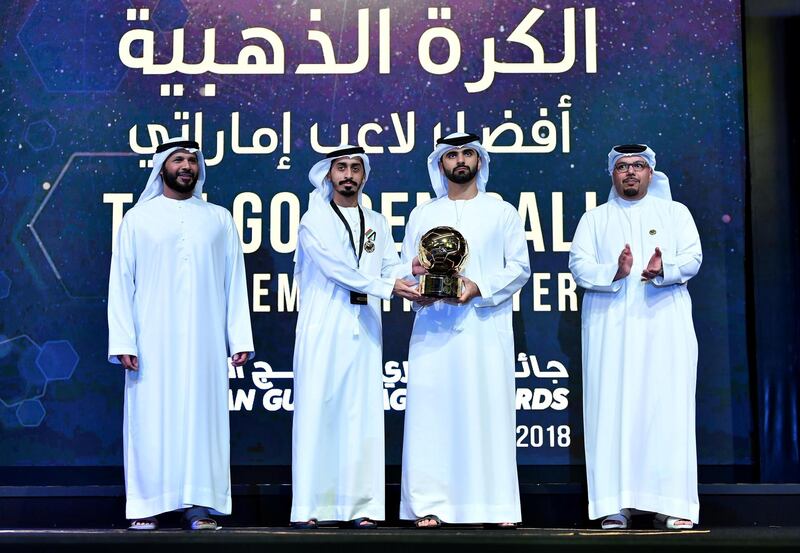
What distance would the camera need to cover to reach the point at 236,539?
344cm

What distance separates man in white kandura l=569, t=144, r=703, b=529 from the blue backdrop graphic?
82cm

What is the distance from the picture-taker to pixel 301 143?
6.21 m

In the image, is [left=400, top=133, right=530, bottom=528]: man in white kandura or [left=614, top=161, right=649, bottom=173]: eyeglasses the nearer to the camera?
[left=400, top=133, right=530, bottom=528]: man in white kandura

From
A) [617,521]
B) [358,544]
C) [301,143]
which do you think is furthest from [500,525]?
[301,143]

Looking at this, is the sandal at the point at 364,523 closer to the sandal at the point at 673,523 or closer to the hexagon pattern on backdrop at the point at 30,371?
the sandal at the point at 673,523

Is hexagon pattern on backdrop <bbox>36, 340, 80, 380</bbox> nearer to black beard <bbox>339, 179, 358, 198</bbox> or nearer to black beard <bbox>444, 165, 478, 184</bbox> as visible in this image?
black beard <bbox>339, 179, 358, 198</bbox>

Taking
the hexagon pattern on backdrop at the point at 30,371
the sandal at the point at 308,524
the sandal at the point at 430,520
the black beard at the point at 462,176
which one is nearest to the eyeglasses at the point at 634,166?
the black beard at the point at 462,176

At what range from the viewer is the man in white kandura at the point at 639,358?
199 inches

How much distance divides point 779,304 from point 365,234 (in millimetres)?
2273

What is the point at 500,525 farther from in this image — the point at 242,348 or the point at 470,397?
the point at 242,348

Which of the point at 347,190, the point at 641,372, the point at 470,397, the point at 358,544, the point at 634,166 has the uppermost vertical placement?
the point at 634,166

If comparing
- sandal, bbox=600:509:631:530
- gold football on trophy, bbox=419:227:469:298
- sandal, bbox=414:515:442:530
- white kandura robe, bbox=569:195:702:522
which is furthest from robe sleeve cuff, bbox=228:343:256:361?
sandal, bbox=600:509:631:530

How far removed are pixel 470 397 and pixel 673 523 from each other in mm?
1031

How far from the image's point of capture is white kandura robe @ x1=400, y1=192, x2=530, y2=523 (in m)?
4.96
